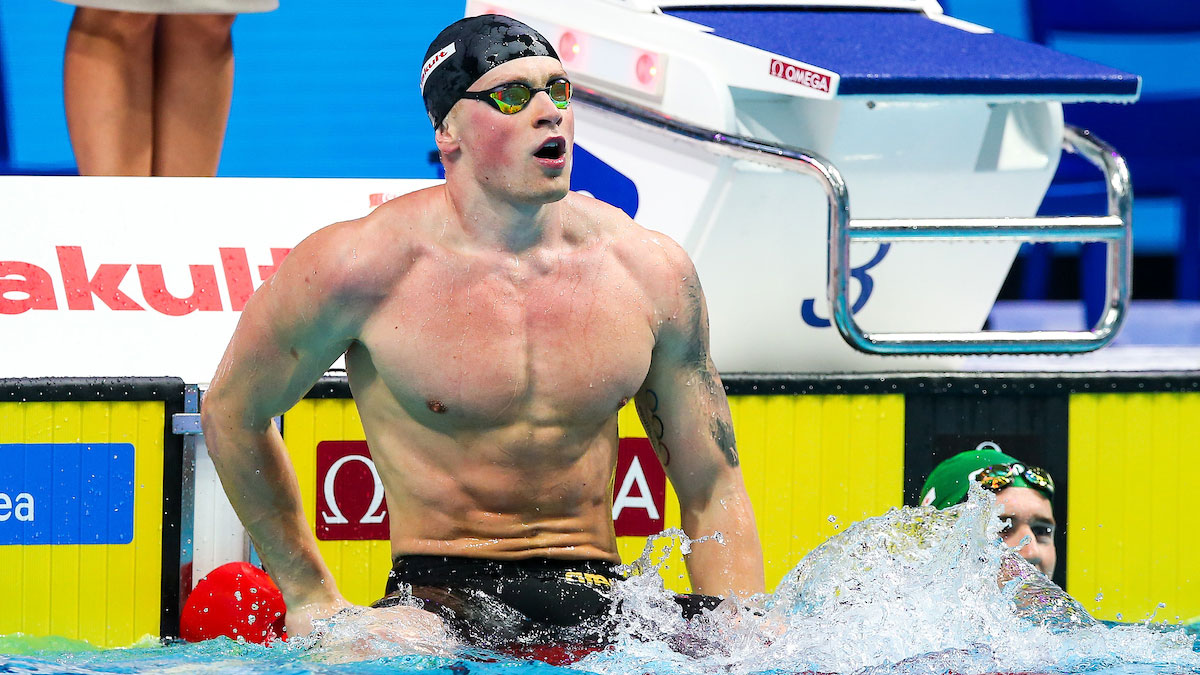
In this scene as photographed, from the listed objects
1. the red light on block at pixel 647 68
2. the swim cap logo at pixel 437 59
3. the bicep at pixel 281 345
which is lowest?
the bicep at pixel 281 345

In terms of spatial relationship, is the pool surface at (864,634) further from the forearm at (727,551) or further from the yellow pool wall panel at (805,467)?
the yellow pool wall panel at (805,467)

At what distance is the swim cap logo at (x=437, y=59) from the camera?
2500mm

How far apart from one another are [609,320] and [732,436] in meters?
0.36

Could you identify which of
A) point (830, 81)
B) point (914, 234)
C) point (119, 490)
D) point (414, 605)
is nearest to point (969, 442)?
point (914, 234)

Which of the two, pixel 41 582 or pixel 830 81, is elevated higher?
pixel 830 81

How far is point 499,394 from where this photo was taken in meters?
2.50

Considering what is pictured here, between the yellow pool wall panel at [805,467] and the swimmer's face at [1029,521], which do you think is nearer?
the swimmer's face at [1029,521]

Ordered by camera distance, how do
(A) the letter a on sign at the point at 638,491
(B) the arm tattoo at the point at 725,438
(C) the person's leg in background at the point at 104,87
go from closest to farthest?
(B) the arm tattoo at the point at 725,438
(A) the letter a on sign at the point at 638,491
(C) the person's leg in background at the point at 104,87

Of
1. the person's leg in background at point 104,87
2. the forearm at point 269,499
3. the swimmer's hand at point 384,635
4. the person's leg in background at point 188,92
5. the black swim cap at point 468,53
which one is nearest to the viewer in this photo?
the swimmer's hand at point 384,635

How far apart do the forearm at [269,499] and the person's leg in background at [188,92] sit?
5.06 ft

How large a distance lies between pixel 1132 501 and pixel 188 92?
251 cm

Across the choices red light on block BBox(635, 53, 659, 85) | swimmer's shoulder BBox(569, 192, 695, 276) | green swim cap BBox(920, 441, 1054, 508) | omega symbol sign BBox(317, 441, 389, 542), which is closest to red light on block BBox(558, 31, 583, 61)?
red light on block BBox(635, 53, 659, 85)

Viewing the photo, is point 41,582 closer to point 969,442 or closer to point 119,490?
point 119,490

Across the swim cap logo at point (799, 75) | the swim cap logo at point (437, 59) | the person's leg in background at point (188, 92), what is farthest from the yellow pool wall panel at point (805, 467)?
the person's leg in background at point (188, 92)
